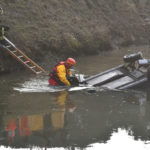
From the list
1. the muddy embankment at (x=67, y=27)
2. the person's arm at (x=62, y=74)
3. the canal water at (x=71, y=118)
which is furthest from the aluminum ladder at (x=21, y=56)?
the person's arm at (x=62, y=74)

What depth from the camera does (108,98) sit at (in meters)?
11.0

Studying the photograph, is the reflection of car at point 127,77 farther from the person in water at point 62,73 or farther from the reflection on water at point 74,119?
the person in water at point 62,73

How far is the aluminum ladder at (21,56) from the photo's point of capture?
577 inches

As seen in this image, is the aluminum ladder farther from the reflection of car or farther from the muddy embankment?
the reflection of car

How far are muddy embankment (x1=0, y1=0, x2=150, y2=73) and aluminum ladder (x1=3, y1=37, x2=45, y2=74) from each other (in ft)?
1.20

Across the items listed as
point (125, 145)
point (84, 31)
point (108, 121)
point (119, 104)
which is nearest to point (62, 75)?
point (119, 104)

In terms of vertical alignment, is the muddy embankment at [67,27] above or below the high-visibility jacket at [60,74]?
above

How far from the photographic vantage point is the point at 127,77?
12.0 meters

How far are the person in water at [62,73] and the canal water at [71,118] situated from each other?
11.2 inches

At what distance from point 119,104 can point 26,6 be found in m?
11.1

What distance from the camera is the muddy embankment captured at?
56.6 ft

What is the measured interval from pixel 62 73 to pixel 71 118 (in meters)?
3.21

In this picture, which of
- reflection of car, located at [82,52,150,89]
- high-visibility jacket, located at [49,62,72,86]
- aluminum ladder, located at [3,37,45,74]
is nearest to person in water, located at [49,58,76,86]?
high-visibility jacket, located at [49,62,72,86]

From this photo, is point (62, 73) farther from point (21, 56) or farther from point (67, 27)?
point (67, 27)
